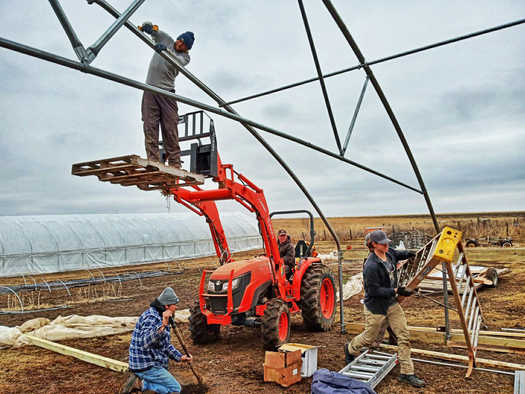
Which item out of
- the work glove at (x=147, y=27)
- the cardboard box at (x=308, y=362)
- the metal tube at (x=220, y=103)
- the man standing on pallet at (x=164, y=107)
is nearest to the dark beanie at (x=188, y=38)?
the man standing on pallet at (x=164, y=107)

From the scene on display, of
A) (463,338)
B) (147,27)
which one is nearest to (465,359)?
(463,338)

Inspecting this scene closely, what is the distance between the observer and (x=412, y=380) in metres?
5.05

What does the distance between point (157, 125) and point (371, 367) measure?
165 inches

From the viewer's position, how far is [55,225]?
22.6 metres

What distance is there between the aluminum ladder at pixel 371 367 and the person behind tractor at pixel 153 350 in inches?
86.6

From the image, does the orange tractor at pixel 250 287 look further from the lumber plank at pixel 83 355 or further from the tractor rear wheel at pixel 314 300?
the lumber plank at pixel 83 355

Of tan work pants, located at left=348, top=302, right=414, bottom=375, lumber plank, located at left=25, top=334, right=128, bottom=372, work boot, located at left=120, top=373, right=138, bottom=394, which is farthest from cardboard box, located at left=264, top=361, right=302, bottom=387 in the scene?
lumber plank, located at left=25, top=334, right=128, bottom=372

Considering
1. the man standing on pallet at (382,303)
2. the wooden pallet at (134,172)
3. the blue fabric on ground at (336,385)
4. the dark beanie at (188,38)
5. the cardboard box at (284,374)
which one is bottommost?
the cardboard box at (284,374)

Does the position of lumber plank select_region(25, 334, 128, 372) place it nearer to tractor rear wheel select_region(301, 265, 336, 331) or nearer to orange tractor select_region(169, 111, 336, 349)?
orange tractor select_region(169, 111, 336, 349)

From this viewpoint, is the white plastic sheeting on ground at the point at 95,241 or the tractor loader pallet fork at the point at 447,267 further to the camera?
the white plastic sheeting on ground at the point at 95,241

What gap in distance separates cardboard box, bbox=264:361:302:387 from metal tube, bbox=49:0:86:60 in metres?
4.44

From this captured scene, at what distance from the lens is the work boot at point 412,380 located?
499 centimetres

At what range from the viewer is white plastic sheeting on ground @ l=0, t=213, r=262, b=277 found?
20.3m

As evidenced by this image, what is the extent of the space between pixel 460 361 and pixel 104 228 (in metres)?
22.4
